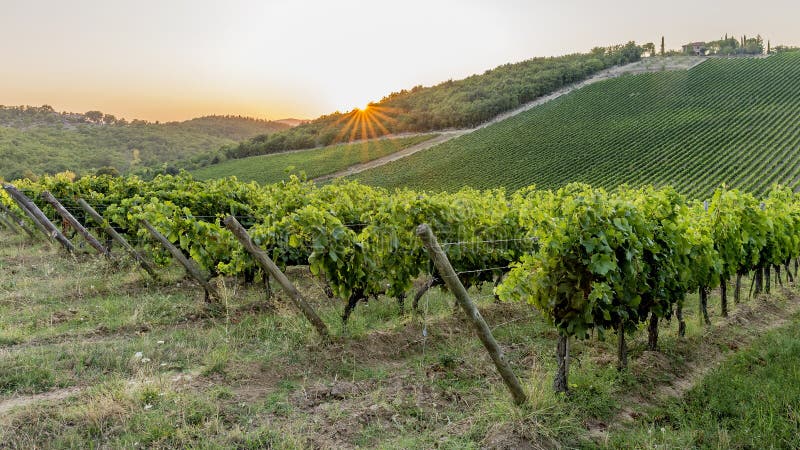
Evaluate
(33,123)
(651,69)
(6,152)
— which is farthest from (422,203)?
(33,123)

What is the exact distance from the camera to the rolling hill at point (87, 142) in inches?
3115

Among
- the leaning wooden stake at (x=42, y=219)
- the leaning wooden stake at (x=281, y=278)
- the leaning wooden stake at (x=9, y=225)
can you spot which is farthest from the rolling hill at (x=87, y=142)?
the leaning wooden stake at (x=281, y=278)

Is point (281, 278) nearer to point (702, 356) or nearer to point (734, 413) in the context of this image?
point (734, 413)

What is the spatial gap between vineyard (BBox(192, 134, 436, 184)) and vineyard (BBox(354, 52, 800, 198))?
8.28m

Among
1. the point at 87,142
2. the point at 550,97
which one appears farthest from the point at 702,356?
the point at 87,142

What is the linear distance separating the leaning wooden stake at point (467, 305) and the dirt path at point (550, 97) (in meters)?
65.9

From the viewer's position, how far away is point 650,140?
190 feet

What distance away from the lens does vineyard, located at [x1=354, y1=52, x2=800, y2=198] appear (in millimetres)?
46281

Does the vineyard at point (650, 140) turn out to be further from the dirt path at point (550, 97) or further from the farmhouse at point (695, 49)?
the farmhouse at point (695, 49)

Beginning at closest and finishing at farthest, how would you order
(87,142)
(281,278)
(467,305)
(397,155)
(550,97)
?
1. (467,305)
2. (281,278)
3. (397,155)
4. (550,97)
5. (87,142)

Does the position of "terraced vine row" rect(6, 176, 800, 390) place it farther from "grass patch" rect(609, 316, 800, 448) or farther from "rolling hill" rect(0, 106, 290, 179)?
"rolling hill" rect(0, 106, 290, 179)

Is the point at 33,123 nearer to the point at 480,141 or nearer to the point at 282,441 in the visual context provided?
the point at 480,141

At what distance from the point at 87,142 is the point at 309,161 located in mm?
59797

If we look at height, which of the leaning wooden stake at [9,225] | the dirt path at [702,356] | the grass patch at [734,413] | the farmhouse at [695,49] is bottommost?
the dirt path at [702,356]
